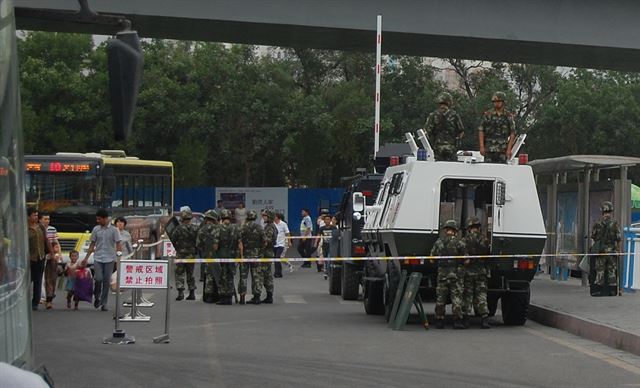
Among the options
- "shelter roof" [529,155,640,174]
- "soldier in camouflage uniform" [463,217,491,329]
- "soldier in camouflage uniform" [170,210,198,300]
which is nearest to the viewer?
"soldier in camouflage uniform" [463,217,491,329]

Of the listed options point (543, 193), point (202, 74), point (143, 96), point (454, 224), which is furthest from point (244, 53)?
point (454, 224)

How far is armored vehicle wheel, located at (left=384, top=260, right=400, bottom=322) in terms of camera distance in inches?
695

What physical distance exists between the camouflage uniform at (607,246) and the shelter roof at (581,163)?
1547mm

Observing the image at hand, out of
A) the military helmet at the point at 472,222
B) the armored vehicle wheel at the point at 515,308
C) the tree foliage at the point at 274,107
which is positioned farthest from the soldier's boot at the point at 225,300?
the tree foliage at the point at 274,107

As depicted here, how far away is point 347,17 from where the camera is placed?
24141mm

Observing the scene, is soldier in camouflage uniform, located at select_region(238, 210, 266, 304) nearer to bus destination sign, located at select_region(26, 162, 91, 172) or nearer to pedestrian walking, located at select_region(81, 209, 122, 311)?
pedestrian walking, located at select_region(81, 209, 122, 311)

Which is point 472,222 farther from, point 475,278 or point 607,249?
point 607,249

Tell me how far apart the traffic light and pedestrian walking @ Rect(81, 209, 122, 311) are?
14912 millimetres

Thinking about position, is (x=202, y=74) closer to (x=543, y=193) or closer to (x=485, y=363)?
(x=543, y=193)

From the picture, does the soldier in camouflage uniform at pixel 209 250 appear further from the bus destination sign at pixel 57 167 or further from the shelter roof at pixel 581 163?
the shelter roof at pixel 581 163

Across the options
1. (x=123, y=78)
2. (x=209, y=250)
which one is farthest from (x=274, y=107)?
(x=123, y=78)

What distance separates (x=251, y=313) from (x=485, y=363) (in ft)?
25.0

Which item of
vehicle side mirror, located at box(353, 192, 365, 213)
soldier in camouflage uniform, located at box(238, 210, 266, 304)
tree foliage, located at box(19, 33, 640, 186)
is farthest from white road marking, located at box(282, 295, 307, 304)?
tree foliage, located at box(19, 33, 640, 186)

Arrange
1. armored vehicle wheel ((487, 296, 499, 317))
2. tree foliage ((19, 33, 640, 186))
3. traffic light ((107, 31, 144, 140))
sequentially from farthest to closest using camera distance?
1. tree foliage ((19, 33, 640, 186))
2. armored vehicle wheel ((487, 296, 499, 317))
3. traffic light ((107, 31, 144, 140))
